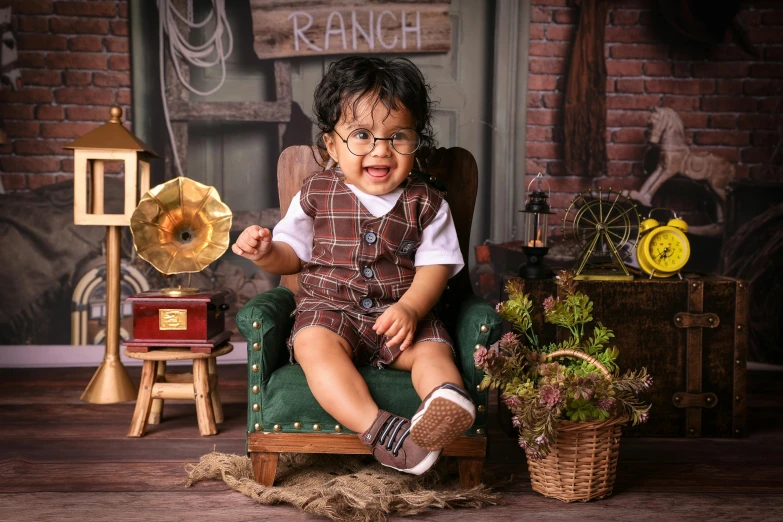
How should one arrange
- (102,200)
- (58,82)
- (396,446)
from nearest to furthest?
(396,446)
(102,200)
(58,82)

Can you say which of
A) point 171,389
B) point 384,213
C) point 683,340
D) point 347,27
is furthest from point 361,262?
point 347,27

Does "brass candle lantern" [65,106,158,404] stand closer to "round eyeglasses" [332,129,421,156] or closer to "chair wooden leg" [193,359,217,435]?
"chair wooden leg" [193,359,217,435]

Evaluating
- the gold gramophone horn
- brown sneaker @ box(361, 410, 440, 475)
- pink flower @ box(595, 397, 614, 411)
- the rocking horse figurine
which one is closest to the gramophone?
the gold gramophone horn

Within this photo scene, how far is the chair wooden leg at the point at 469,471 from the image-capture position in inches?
86.2

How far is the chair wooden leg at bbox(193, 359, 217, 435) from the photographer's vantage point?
2811mm

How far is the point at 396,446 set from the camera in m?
1.96

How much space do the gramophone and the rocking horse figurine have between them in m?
2.70

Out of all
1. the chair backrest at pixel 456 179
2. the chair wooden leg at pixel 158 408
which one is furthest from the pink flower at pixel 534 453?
the chair wooden leg at pixel 158 408

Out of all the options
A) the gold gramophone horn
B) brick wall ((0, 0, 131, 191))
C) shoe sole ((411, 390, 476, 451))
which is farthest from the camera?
brick wall ((0, 0, 131, 191))

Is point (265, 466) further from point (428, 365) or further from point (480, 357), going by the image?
point (480, 357)

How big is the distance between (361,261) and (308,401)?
502 millimetres

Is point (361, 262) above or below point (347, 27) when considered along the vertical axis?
below

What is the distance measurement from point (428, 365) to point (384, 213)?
559 mm

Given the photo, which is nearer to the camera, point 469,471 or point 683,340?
point 469,471
